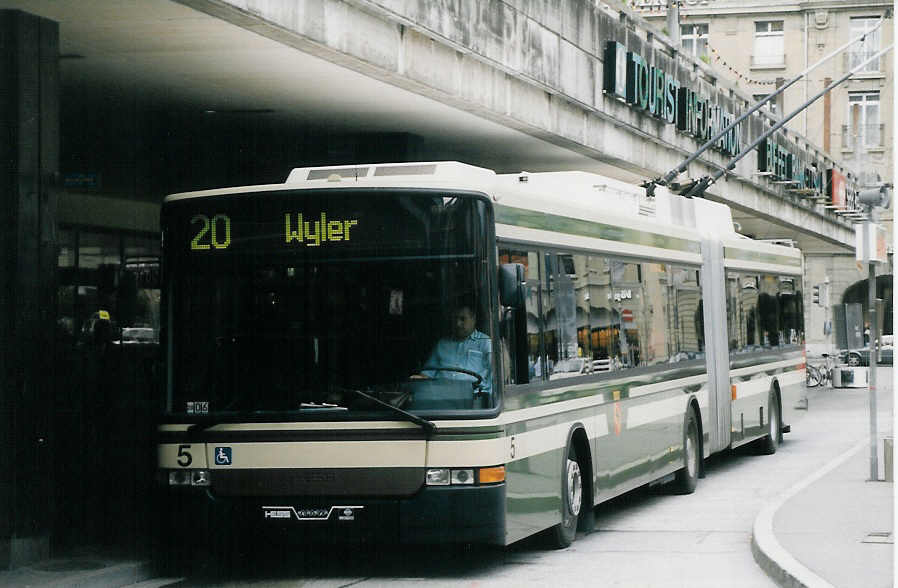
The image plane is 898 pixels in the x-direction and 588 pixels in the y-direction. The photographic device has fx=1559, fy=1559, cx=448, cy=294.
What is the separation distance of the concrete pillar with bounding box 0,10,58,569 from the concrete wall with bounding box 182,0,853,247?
129 cm

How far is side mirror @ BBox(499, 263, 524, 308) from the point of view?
10.2 meters

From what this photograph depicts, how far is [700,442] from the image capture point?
1659 cm

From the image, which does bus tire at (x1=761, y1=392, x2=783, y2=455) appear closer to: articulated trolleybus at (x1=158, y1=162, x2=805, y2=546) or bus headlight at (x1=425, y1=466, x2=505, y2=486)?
articulated trolleybus at (x1=158, y1=162, x2=805, y2=546)

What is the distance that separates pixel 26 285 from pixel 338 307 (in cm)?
259

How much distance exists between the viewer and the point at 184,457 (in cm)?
1033

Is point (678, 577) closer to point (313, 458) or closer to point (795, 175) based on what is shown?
point (313, 458)

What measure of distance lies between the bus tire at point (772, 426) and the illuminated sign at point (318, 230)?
38.4ft

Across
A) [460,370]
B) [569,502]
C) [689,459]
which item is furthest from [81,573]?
[689,459]

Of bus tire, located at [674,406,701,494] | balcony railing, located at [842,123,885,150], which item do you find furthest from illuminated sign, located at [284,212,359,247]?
balcony railing, located at [842,123,885,150]

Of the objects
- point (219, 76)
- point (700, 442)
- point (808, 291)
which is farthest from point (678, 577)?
point (808, 291)

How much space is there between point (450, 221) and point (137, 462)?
9490 mm

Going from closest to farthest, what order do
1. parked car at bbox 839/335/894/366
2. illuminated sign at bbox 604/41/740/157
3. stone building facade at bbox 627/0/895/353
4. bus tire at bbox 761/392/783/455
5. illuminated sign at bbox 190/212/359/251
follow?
illuminated sign at bbox 190/212/359/251, bus tire at bbox 761/392/783/455, illuminated sign at bbox 604/41/740/157, parked car at bbox 839/335/894/366, stone building facade at bbox 627/0/895/353

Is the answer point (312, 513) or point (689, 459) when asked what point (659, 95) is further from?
point (312, 513)

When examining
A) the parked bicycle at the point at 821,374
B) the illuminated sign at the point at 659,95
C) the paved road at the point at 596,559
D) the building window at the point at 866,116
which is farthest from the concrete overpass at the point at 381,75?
the building window at the point at 866,116
